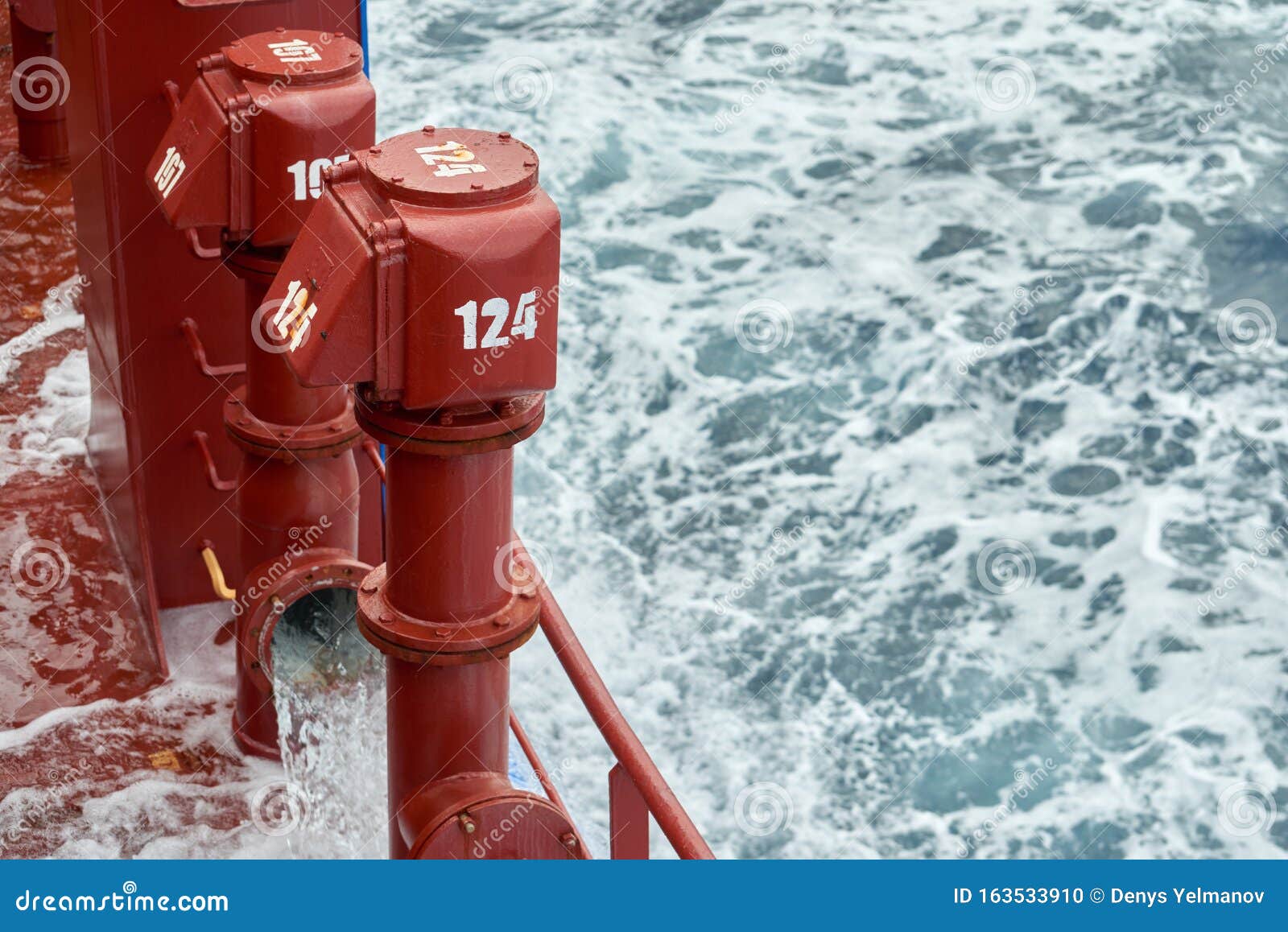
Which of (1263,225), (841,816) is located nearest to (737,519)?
(841,816)

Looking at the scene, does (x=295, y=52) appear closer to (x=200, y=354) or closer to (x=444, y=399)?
(x=200, y=354)

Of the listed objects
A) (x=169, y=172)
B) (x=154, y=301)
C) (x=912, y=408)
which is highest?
(x=169, y=172)

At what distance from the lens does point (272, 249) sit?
3234 millimetres

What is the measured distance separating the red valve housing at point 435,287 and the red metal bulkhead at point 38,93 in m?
4.78

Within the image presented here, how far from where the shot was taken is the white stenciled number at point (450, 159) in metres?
2.29

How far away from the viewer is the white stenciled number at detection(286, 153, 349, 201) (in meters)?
3.13

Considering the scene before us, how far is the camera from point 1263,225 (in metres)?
11.4

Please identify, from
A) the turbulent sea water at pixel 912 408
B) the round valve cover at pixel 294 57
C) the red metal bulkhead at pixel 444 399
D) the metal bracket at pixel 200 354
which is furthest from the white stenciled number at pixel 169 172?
the turbulent sea water at pixel 912 408

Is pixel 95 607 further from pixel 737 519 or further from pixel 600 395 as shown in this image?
pixel 600 395

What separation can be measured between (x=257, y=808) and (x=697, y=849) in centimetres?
165

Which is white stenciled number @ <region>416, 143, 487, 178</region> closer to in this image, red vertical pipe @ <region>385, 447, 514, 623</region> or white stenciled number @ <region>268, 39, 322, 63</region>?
red vertical pipe @ <region>385, 447, 514, 623</region>

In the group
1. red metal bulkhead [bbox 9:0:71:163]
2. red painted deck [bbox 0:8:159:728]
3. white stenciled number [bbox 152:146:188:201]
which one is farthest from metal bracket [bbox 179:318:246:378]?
red metal bulkhead [bbox 9:0:71:163]

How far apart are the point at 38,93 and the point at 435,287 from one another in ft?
17.1

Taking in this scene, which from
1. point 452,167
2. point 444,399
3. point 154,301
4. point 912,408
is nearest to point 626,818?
point 444,399
